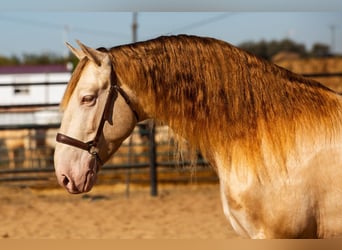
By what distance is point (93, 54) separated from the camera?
2.44m

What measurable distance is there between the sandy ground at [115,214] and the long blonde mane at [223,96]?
2868 millimetres

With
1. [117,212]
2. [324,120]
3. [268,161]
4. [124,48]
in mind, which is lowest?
[117,212]

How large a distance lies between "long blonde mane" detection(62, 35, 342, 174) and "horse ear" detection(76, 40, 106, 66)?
0.25 feet

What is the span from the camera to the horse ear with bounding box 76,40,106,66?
2.41 m

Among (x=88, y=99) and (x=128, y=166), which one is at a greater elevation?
(x=88, y=99)

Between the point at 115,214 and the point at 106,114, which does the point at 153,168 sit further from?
the point at 106,114

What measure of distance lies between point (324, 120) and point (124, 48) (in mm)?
944

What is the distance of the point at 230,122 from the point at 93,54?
67 cm

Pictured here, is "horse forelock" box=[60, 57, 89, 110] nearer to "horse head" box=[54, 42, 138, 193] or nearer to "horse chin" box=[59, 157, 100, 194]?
"horse head" box=[54, 42, 138, 193]

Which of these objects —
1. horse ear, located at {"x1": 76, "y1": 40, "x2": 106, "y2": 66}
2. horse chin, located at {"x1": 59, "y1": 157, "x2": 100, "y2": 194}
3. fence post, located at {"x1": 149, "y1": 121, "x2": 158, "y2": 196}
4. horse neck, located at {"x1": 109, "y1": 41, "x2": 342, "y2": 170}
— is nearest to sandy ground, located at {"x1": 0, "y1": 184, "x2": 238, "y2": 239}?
fence post, located at {"x1": 149, "y1": 121, "x2": 158, "y2": 196}

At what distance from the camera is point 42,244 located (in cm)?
101

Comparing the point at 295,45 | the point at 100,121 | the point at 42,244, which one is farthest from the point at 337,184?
the point at 295,45

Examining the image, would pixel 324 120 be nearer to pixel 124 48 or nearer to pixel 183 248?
pixel 124 48

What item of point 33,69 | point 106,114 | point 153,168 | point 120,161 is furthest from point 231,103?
point 33,69
